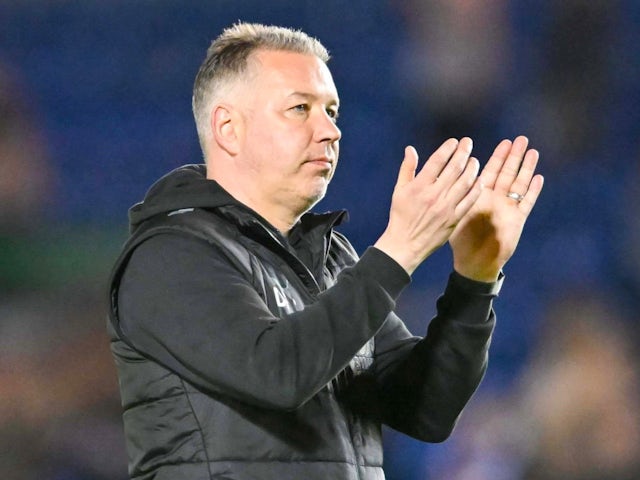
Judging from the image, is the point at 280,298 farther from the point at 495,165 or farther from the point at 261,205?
the point at 495,165

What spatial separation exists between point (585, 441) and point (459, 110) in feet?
3.80

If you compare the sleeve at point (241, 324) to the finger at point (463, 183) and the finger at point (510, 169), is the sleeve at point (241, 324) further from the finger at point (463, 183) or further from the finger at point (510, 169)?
the finger at point (510, 169)

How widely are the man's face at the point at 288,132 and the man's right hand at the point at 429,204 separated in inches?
9.7

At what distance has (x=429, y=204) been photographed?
138cm

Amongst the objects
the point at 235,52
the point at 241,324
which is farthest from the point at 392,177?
the point at 241,324

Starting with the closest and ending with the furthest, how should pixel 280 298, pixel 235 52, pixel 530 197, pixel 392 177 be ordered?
pixel 280 298, pixel 530 197, pixel 235 52, pixel 392 177

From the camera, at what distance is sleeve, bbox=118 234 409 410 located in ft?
4.27

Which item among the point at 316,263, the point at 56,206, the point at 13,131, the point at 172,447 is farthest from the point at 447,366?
the point at 13,131

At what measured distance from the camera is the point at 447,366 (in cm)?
162

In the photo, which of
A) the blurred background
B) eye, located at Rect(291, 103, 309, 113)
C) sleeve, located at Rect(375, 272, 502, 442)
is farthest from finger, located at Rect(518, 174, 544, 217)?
the blurred background

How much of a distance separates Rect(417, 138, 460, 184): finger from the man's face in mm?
257

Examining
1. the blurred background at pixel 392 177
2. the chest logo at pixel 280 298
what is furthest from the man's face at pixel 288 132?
the blurred background at pixel 392 177

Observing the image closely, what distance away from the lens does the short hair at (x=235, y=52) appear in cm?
171

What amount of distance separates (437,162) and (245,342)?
336 millimetres
